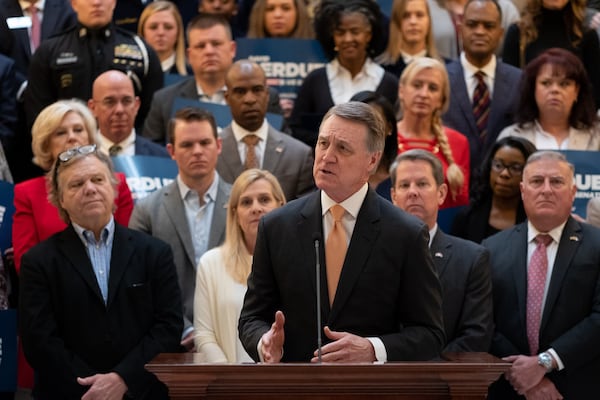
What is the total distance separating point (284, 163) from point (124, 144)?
3.28 ft

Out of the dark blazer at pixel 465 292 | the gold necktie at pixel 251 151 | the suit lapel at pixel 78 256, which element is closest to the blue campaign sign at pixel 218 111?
the gold necktie at pixel 251 151

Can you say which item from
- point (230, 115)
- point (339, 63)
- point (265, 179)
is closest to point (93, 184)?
point (265, 179)

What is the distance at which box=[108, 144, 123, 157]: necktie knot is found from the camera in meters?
7.05

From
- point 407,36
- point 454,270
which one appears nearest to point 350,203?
point 454,270

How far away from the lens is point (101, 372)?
5.43m

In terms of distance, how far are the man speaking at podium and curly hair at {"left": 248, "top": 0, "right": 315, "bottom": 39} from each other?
15.9ft

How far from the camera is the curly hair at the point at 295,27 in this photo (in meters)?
8.76

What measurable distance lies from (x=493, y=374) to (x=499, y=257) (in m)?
2.43

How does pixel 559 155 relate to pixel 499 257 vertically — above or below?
above

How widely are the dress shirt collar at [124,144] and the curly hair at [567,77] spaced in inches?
93.7

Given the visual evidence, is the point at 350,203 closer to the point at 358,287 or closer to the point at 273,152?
the point at 358,287

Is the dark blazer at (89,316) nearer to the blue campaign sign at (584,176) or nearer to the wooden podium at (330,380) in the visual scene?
the wooden podium at (330,380)

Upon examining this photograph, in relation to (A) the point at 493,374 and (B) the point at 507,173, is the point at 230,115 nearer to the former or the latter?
(B) the point at 507,173

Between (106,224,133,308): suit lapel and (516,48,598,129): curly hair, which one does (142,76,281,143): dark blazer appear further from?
(106,224,133,308): suit lapel
